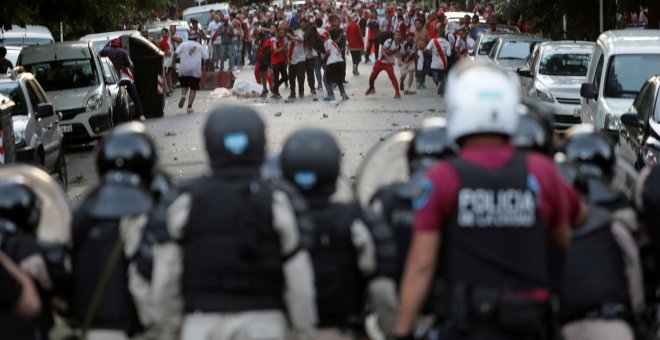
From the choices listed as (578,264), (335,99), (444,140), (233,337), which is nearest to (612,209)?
(578,264)

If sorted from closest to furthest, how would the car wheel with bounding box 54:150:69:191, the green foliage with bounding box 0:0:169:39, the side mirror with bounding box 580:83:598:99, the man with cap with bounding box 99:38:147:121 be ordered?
the side mirror with bounding box 580:83:598:99, the car wheel with bounding box 54:150:69:191, the green foliage with bounding box 0:0:169:39, the man with cap with bounding box 99:38:147:121

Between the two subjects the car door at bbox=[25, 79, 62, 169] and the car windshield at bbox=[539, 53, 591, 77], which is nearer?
the car door at bbox=[25, 79, 62, 169]

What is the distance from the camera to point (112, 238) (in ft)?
18.0

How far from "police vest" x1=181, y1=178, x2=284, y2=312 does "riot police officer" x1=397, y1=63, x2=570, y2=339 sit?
58 centimetres

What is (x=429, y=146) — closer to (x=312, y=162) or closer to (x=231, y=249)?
(x=312, y=162)

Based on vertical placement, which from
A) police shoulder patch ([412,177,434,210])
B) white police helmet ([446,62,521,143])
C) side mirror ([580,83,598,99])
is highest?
white police helmet ([446,62,521,143])

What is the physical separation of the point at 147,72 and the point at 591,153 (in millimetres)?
20762

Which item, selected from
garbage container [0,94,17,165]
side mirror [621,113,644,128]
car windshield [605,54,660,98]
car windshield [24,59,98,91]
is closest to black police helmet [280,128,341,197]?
side mirror [621,113,644,128]

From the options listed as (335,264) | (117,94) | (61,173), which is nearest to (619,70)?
(61,173)

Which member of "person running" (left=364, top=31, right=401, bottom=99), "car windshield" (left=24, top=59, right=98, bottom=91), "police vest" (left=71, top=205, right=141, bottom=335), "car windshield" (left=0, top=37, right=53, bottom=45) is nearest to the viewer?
"police vest" (left=71, top=205, right=141, bottom=335)

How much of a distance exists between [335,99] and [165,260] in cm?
2436

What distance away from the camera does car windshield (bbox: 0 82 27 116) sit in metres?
16.5

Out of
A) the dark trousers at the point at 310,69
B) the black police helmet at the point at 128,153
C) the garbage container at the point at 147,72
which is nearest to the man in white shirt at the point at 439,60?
the dark trousers at the point at 310,69

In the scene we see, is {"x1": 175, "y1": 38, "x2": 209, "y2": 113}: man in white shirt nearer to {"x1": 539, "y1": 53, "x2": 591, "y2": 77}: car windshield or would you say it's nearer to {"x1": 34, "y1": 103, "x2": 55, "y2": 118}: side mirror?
{"x1": 539, "y1": 53, "x2": 591, "y2": 77}: car windshield
